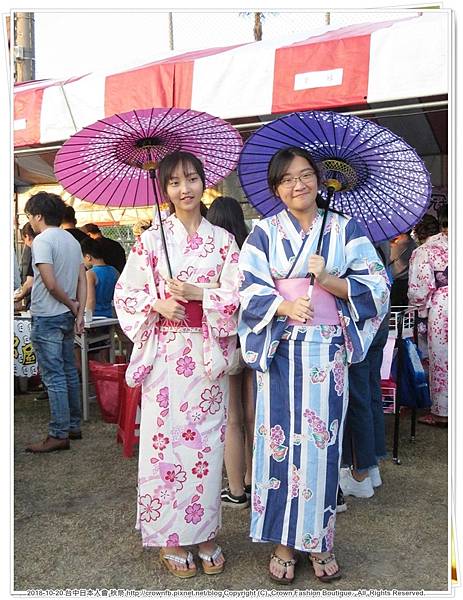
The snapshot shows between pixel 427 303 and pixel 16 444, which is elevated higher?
pixel 427 303

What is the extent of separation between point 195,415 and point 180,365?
0.22 m

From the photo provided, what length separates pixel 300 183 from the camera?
236 centimetres

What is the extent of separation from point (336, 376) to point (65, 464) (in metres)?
2.31

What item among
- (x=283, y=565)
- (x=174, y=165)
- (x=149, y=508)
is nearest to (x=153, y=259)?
(x=174, y=165)

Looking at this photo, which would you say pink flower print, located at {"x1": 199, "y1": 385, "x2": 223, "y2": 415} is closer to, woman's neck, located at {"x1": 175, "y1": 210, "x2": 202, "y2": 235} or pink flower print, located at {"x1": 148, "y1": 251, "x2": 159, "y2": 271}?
pink flower print, located at {"x1": 148, "y1": 251, "x2": 159, "y2": 271}

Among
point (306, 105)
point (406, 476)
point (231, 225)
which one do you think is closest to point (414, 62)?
point (306, 105)

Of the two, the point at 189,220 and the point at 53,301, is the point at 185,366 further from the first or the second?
the point at 53,301

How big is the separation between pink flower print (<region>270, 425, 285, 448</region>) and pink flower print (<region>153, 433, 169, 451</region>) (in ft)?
1.42

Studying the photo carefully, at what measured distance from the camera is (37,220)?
13.7 feet

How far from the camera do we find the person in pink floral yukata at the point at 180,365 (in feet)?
8.09

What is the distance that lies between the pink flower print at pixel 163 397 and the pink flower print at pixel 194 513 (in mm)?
435

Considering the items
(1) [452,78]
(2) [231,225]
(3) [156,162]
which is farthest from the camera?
(2) [231,225]

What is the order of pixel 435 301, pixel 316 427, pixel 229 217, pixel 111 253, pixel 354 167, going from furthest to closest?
pixel 111 253 < pixel 435 301 < pixel 229 217 < pixel 354 167 < pixel 316 427

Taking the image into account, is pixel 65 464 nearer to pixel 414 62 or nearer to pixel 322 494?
pixel 322 494
